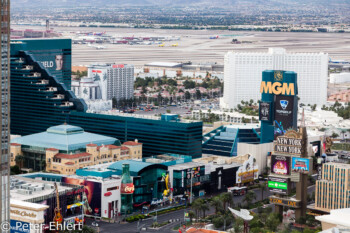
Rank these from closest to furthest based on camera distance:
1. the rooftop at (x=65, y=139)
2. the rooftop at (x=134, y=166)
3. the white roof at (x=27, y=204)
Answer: the white roof at (x=27, y=204) → the rooftop at (x=134, y=166) → the rooftop at (x=65, y=139)

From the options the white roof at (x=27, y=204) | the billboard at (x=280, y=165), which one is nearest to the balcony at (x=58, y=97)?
the billboard at (x=280, y=165)

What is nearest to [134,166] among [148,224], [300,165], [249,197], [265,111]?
[148,224]

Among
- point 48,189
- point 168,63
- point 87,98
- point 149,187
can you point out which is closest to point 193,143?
point 149,187

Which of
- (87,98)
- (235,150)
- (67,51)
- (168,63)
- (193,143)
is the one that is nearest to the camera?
(193,143)

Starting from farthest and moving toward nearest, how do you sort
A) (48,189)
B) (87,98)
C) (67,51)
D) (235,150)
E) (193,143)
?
(87,98), (67,51), (235,150), (193,143), (48,189)

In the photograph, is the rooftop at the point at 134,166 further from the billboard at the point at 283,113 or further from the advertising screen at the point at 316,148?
the advertising screen at the point at 316,148

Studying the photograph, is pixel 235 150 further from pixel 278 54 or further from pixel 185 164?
pixel 278 54
